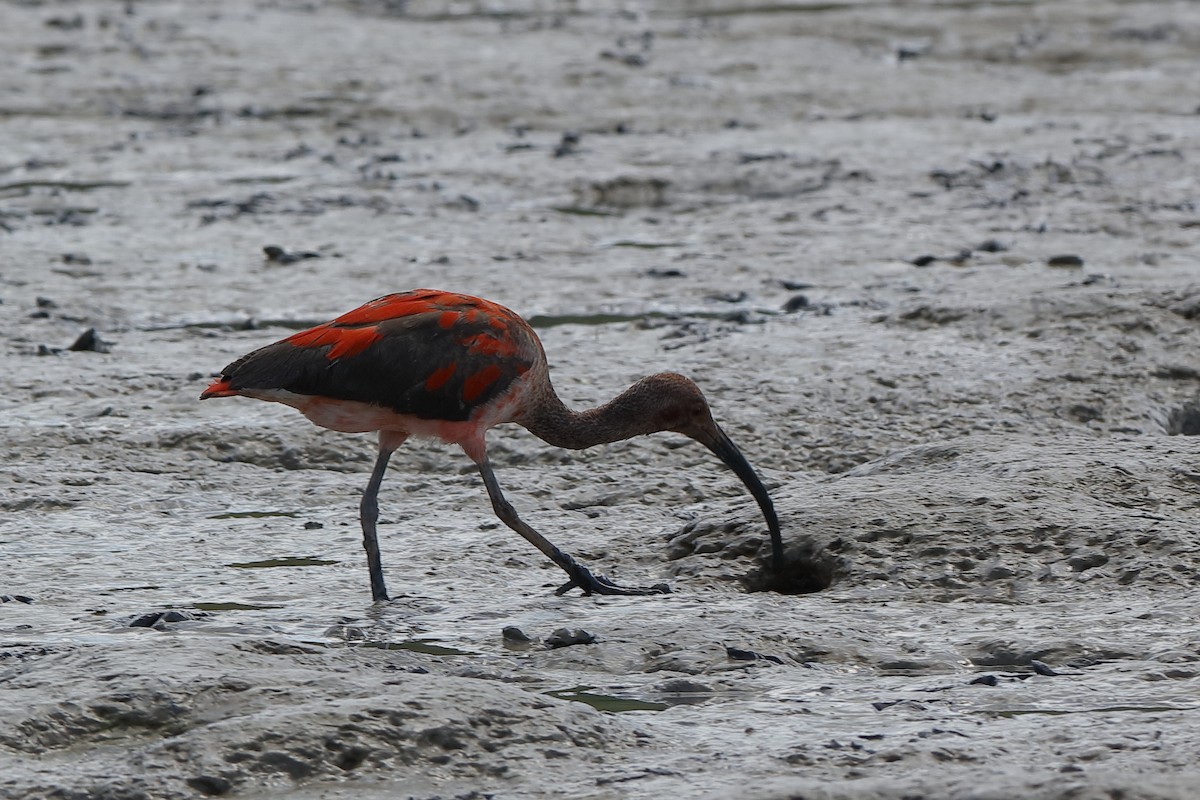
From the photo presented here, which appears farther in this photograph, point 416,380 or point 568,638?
point 416,380

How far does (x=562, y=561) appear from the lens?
6.44m

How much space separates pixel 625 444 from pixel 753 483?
1.53m

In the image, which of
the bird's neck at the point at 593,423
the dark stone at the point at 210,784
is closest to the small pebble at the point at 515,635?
the bird's neck at the point at 593,423

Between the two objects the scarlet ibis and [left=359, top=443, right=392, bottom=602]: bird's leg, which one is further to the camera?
the scarlet ibis

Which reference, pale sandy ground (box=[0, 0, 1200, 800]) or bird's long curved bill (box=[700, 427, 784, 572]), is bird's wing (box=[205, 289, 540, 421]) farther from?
bird's long curved bill (box=[700, 427, 784, 572])

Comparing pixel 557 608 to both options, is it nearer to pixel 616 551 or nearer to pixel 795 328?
pixel 616 551

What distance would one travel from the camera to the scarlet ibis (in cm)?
641

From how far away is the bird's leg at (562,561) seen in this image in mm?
6414

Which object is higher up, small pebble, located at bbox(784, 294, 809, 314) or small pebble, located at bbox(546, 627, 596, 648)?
small pebble, located at bbox(784, 294, 809, 314)

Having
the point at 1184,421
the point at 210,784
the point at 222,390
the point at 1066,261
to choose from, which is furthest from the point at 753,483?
the point at 1066,261

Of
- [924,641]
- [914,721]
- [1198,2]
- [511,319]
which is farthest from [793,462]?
[1198,2]

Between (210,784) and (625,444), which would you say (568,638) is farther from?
(625,444)

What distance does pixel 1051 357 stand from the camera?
29.9 ft

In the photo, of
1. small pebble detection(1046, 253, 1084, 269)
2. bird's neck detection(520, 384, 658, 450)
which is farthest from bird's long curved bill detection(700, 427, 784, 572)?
small pebble detection(1046, 253, 1084, 269)
